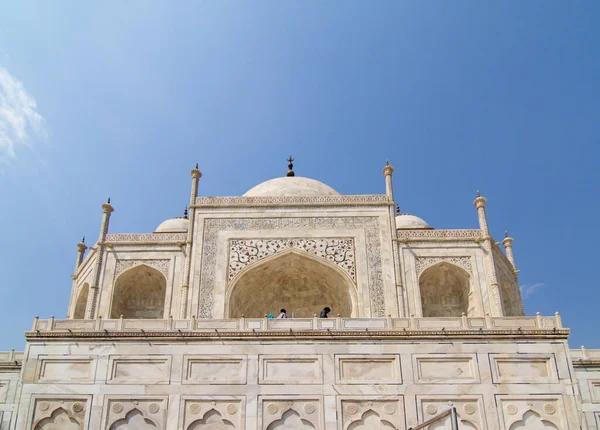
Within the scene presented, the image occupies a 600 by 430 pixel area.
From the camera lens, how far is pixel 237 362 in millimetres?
13133

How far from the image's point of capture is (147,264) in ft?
61.3

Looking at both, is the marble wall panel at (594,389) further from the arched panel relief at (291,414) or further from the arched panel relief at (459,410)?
the arched panel relief at (291,414)

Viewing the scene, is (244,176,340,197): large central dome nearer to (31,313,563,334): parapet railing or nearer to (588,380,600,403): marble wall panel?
(31,313,563,334): parapet railing

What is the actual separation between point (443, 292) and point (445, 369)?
6209 mm

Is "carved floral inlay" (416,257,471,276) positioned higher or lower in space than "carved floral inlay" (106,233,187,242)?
lower

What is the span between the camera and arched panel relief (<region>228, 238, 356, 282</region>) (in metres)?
18.1

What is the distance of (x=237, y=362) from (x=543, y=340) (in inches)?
252

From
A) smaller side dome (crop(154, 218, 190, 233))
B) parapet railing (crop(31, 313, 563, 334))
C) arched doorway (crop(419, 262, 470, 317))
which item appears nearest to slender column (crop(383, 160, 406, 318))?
arched doorway (crop(419, 262, 470, 317))

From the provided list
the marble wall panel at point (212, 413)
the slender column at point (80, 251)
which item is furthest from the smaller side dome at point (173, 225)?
the marble wall panel at point (212, 413)

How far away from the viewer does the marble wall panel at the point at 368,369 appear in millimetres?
12922

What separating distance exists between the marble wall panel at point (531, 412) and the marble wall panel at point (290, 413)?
3644mm

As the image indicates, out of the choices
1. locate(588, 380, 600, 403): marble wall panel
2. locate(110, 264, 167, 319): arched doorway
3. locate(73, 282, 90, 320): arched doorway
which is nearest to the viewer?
locate(588, 380, 600, 403): marble wall panel

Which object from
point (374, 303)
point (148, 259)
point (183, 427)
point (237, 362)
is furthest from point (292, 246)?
point (183, 427)

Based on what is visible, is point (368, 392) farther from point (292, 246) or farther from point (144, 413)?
point (292, 246)
